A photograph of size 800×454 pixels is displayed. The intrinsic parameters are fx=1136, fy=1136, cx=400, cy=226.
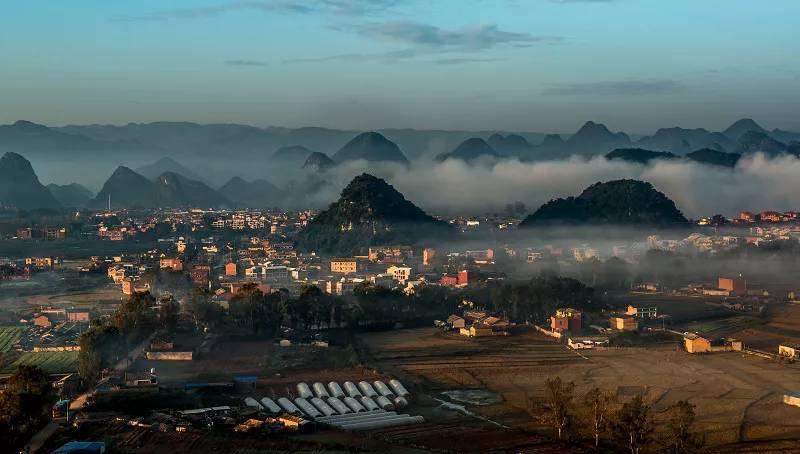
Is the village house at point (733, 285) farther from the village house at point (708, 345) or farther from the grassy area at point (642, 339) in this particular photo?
the village house at point (708, 345)

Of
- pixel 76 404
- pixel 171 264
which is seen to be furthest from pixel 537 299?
pixel 171 264

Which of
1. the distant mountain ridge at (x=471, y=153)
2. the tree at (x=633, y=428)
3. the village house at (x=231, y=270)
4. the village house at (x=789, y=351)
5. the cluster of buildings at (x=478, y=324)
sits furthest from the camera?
the distant mountain ridge at (x=471, y=153)

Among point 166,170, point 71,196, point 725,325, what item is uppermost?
point 166,170

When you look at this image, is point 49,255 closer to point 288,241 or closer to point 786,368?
point 288,241

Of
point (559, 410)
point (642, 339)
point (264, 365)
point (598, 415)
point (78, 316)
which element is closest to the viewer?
point (598, 415)

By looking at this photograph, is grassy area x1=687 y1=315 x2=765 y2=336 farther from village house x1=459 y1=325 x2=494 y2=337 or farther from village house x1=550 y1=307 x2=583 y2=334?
village house x1=459 y1=325 x2=494 y2=337

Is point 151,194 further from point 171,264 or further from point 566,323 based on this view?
point 566,323

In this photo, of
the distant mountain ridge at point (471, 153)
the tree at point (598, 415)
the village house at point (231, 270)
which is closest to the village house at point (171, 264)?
the village house at point (231, 270)

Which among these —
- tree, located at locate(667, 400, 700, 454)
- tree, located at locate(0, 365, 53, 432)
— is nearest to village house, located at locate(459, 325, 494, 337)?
tree, located at locate(667, 400, 700, 454)
